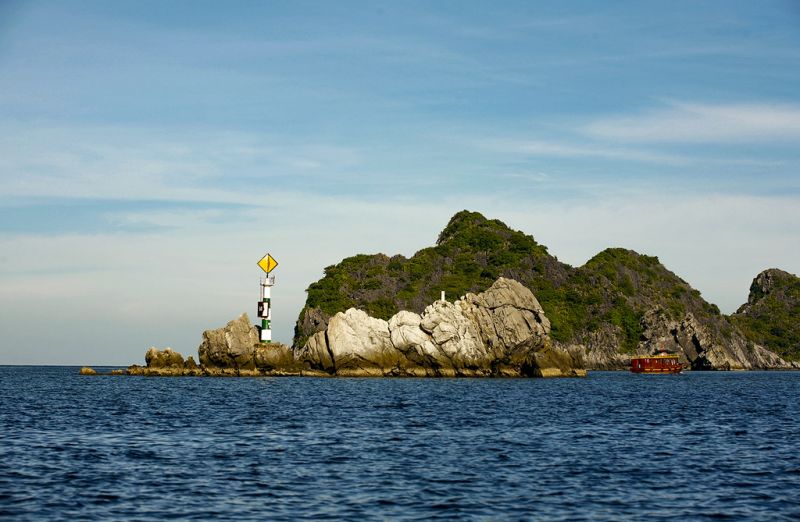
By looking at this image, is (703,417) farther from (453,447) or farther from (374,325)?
(374,325)

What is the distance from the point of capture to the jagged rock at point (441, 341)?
404ft

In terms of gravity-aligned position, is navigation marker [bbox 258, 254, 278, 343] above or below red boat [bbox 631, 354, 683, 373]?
above

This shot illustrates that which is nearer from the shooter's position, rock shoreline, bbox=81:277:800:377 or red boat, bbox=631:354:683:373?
rock shoreline, bbox=81:277:800:377

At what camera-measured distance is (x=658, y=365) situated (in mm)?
177000

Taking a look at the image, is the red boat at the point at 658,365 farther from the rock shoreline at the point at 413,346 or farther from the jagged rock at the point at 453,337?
the jagged rock at the point at 453,337

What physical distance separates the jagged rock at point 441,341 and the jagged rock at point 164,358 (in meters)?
22.4

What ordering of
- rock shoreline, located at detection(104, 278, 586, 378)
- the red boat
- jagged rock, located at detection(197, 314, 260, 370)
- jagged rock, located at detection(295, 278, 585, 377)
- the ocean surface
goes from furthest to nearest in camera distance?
the red boat
jagged rock, located at detection(197, 314, 260, 370)
rock shoreline, located at detection(104, 278, 586, 378)
jagged rock, located at detection(295, 278, 585, 377)
the ocean surface

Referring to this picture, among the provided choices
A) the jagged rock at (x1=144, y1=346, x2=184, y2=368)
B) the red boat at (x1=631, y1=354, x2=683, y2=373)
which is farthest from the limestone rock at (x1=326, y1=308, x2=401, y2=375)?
the red boat at (x1=631, y1=354, x2=683, y2=373)

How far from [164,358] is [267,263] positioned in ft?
75.0

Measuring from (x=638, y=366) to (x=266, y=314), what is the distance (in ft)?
278

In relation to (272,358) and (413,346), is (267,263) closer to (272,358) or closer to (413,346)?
(272,358)

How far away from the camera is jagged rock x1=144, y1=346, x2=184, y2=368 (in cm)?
13900

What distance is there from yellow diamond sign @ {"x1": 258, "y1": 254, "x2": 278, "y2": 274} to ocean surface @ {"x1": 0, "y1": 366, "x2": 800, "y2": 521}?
73.6 m

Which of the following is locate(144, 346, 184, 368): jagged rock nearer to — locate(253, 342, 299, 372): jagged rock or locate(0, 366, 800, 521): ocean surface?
locate(253, 342, 299, 372): jagged rock
